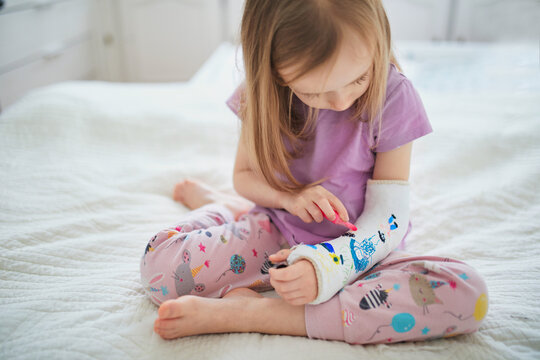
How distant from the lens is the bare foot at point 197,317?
0.56m

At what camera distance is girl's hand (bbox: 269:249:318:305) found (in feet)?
1.83

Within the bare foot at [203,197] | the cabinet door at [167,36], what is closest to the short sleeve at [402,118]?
the bare foot at [203,197]

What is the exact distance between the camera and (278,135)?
71 centimetres

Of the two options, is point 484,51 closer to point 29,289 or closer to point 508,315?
point 508,315

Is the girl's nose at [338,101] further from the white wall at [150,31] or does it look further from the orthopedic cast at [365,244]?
the white wall at [150,31]

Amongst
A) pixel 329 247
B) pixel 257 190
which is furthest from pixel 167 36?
pixel 329 247

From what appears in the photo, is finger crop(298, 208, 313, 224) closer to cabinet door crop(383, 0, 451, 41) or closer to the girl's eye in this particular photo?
the girl's eye

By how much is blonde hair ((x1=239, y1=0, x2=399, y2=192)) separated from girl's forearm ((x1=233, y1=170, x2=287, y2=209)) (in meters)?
0.02

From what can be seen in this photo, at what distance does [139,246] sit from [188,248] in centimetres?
14

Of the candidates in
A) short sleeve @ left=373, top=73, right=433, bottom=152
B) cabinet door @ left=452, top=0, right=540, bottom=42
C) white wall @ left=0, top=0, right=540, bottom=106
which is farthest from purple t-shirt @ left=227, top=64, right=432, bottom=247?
cabinet door @ left=452, top=0, right=540, bottom=42

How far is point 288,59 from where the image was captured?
57cm

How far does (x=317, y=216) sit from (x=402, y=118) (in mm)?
211

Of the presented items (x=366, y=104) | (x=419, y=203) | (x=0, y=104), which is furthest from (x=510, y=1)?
(x=0, y=104)

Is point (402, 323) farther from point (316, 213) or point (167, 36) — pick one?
point (167, 36)
